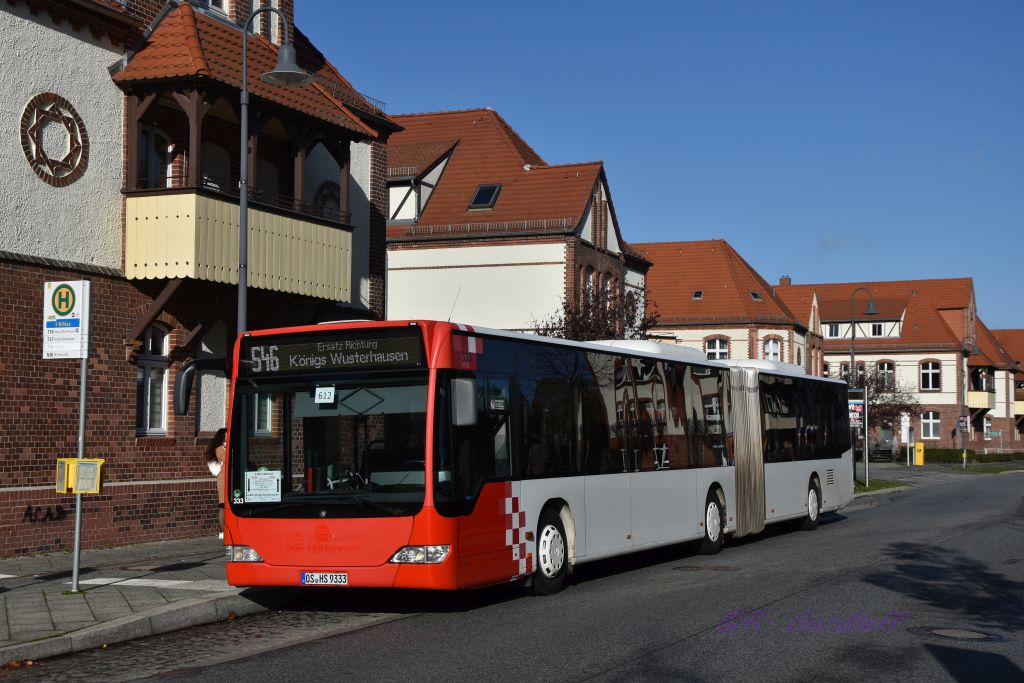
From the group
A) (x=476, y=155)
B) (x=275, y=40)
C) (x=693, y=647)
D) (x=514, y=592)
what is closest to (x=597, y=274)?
(x=476, y=155)

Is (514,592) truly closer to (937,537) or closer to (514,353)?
(514,353)

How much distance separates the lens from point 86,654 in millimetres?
10180

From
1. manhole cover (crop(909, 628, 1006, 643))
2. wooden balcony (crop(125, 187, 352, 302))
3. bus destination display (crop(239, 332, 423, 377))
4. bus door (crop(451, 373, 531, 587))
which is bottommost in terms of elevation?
manhole cover (crop(909, 628, 1006, 643))

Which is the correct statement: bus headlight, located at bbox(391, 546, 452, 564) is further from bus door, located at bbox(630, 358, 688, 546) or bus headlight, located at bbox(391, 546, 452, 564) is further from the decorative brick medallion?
the decorative brick medallion

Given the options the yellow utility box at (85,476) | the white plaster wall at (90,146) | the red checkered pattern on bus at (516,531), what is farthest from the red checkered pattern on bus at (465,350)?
the white plaster wall at (90,146)

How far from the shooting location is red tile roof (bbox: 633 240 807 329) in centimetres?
7712

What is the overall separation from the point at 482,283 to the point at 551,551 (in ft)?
108

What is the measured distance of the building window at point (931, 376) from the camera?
95688mm

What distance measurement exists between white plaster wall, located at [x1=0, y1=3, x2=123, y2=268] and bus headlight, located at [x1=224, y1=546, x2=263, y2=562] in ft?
24.6

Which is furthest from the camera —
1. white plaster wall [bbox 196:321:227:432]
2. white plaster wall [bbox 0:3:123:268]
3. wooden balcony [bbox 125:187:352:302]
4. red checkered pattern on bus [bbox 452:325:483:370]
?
white plaster wall [bbox 196:321:227:432]

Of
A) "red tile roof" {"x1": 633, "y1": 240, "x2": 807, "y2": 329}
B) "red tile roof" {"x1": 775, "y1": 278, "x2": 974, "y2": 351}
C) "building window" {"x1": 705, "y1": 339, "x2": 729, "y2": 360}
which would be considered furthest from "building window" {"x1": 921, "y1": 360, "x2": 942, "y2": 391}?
"building window" {"x1": 705, "y1": 339, "x2": 729, "y2": 360}

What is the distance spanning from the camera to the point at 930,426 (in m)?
96.4

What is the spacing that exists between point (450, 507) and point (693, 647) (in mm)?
2921

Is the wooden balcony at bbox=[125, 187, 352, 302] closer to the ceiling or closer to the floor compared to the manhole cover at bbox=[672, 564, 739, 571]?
closer to the ceiling
